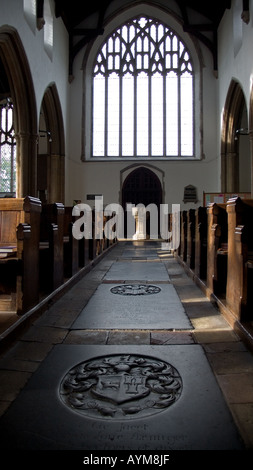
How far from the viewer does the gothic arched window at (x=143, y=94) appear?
43.4ft

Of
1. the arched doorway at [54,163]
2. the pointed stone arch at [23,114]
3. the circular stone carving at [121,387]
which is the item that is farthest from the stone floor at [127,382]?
the arched doorway at [54,163]

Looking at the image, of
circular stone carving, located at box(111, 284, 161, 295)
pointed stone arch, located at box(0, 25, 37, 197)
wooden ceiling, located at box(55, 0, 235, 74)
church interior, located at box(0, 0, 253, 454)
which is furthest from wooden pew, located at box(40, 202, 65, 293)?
wooden ceiling, located at box(55, 0, 235, 74)

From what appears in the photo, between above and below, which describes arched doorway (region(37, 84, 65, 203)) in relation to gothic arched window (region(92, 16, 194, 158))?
below

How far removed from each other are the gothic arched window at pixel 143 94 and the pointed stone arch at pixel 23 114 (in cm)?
417

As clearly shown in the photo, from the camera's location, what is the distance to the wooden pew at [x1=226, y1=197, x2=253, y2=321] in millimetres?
2236

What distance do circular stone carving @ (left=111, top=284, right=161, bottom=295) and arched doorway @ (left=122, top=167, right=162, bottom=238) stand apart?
956 centimetres

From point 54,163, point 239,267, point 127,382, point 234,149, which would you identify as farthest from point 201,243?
point 54,163

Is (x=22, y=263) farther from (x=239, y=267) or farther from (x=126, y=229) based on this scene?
(x=126, y=229)

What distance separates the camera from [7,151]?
1379cm

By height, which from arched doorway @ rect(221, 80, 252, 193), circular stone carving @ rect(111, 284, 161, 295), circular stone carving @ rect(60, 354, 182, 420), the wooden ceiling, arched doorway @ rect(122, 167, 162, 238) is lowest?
circular stone carving @ rect(60, 354, 182, 420)

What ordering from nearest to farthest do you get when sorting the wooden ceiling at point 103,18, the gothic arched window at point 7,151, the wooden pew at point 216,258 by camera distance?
the wooden pew at point 216,258, the wooden ceiling at point 103,18, the gothic arched window at point 7,151

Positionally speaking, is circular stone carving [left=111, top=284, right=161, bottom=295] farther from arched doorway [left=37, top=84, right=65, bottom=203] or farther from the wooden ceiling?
the wooden ceiling

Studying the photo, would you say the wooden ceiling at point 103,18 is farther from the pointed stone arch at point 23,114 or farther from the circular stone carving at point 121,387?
the circular stone carving at point 121,387

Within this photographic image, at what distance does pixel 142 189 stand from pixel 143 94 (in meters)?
3.41
